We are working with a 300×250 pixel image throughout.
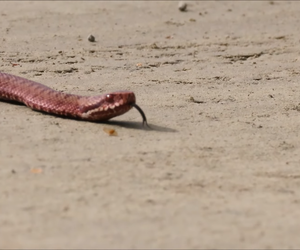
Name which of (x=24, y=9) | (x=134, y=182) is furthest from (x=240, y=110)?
(x=24, y=9)

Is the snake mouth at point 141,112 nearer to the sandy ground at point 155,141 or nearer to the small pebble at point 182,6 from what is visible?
the sandy ground at point 155,141

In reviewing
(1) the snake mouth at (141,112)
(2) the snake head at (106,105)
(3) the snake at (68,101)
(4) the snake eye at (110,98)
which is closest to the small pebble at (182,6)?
(3) the snake at (68,101)

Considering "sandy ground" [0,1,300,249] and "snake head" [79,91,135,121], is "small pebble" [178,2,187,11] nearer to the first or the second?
"sandy ground" [0,1,300,249]

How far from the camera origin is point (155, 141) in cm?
534

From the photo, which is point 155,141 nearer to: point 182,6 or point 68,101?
point 68,101

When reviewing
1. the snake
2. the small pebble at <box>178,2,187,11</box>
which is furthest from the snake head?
the small pebble at <box>178,2,187,11</box>

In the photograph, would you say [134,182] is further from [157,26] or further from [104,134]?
[157,26]

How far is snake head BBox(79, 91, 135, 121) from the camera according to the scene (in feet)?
17.9

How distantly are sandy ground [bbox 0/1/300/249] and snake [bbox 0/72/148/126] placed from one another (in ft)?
0.25

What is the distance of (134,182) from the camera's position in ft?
15.2

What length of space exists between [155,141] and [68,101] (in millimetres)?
733

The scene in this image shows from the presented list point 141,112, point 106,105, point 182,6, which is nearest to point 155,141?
point 141,112

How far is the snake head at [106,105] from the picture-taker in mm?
5449

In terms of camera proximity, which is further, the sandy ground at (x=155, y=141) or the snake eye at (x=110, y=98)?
the snake eye at (x=110, y=98)
